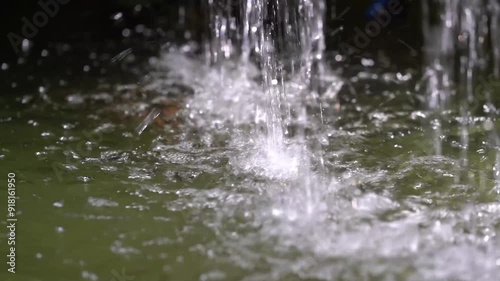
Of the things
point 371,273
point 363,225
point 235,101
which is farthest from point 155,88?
point 371,273

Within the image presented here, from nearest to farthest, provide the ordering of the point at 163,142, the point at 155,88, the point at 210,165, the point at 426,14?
the point at 210,165 < the point at 163,142 < the point at 155,88 < the point at 426,14

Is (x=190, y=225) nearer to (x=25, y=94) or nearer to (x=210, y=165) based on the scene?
(x=210, y=165)

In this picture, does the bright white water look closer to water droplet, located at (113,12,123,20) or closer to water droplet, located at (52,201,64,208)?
water droplet, located at (52,201,64,208)

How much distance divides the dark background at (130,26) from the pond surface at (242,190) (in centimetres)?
127

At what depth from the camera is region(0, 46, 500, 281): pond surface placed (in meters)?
2.24

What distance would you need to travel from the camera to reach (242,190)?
276 cm

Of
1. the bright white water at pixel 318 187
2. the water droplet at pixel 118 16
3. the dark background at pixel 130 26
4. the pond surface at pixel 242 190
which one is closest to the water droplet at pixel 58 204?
the pond surface at pixel 242 190

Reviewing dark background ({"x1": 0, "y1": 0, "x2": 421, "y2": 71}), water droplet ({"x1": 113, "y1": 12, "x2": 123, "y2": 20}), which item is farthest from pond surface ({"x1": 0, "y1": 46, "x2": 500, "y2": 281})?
water droplet ({"x1": 113, "y1": 12, "x2": 123, "y2": 20})

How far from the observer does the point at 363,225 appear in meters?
2.48

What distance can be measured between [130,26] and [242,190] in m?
3.66

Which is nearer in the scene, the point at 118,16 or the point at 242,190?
the point at 242,190

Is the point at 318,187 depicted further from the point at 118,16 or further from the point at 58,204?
the point at 118,16

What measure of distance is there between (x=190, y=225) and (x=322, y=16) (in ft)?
12.2

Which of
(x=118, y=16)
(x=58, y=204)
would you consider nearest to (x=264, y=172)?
(x=58, y=204)
